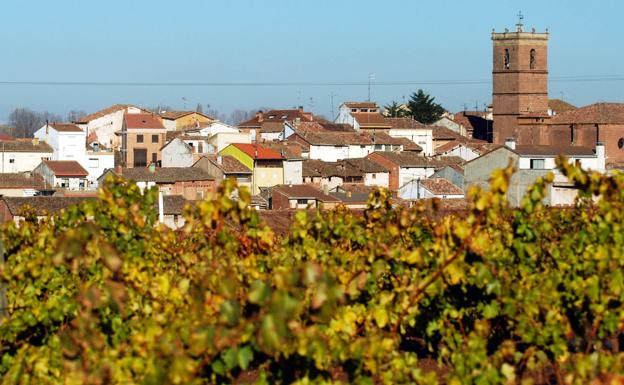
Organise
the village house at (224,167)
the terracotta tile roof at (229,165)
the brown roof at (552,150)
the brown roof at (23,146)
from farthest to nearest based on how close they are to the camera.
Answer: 1. the brown roof at (23,146)
2. the terracotta tile roof at (229,165)
3. the village house at (224,167)
4. the brown roof at (552,150)

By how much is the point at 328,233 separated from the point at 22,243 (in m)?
2.48

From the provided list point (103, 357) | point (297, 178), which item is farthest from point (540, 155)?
point (103, 357)

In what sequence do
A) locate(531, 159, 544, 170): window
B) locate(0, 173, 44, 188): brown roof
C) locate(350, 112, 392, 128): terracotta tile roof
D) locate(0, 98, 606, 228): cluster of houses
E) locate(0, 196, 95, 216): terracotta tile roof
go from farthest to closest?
locate(350, 112, 392, 128): terracotta tile roof, locate(0, 173, 44, 188): brown roof, locate(531, 159, 544, 170): window, locate(0, 98, 606, 228): cluster of houses, locate(0, 196, 95, 216): terracotta tile roof

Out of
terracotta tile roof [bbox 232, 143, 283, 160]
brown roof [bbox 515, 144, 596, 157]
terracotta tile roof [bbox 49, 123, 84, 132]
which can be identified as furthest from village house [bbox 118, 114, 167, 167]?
brown roof [bbox 515, 144, 596, 157]

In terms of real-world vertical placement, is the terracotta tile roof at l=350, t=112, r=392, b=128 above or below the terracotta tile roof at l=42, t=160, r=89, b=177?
above

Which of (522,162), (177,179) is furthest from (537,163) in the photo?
(177,179)

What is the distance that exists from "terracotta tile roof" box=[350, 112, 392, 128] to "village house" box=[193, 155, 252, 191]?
71.5ft

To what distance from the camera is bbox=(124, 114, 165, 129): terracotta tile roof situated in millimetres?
67312

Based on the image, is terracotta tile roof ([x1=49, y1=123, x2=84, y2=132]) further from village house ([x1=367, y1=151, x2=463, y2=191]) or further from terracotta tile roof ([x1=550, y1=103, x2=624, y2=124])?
terracotta tile roof ([x1=550, y1=103, x2=624, y2=124])

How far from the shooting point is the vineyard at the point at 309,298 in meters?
6.14

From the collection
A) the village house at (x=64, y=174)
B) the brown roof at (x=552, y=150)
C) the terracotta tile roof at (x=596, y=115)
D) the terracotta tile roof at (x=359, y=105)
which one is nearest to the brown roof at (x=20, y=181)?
the village house at (x=64, y=174)

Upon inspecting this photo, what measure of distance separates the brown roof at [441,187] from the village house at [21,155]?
22.0 meters

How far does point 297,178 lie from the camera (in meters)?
57.5

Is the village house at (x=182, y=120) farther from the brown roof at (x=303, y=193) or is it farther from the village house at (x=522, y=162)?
the brown roof at (x=303, y=193)
